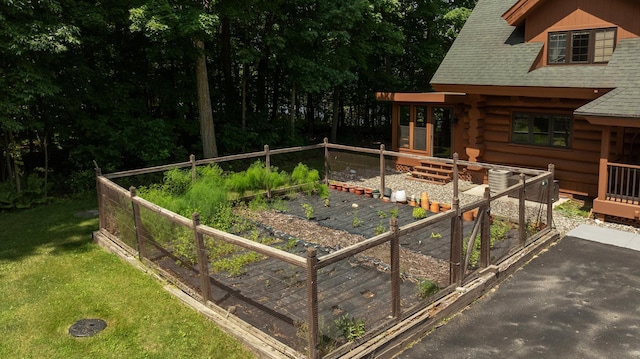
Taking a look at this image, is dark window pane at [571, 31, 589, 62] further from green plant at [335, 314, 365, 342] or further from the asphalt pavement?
green plant at [335, 314, 365, 342]

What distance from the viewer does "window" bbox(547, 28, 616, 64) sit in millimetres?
13734

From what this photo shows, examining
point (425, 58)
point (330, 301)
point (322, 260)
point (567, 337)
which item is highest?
point (425, 58)

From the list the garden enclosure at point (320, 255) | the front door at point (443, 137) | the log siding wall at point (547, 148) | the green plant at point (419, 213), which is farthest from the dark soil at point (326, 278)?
the front door at point (443, 137)

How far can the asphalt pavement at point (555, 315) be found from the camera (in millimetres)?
6348

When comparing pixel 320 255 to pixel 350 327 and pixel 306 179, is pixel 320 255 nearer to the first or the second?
pixel 350 327

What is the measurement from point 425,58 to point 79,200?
18417 millimetres

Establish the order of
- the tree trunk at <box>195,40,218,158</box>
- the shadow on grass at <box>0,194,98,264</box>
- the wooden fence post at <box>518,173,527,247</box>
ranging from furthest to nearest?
the tree trunk at <box>195,40,218,158</box>
the shadow on grass at <box>0,194,98,264</box>
the wooden fence post at <box>518,173,527,247</box>

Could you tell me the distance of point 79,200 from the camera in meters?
15.0

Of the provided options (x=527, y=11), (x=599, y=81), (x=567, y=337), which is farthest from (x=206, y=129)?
(x=567, y=337)

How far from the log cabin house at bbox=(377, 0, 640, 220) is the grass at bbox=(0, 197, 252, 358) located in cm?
1004

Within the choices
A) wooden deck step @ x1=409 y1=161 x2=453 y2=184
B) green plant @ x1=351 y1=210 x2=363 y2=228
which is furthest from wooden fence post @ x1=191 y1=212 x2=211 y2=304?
wooden deck step @ x1=409 y1=161 x2=453 y2=184

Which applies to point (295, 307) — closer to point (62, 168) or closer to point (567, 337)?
point (567, 337)

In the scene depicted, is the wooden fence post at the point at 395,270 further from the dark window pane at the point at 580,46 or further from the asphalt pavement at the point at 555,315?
the dark window pane at the point at 580,46

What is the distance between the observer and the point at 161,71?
1994cm
